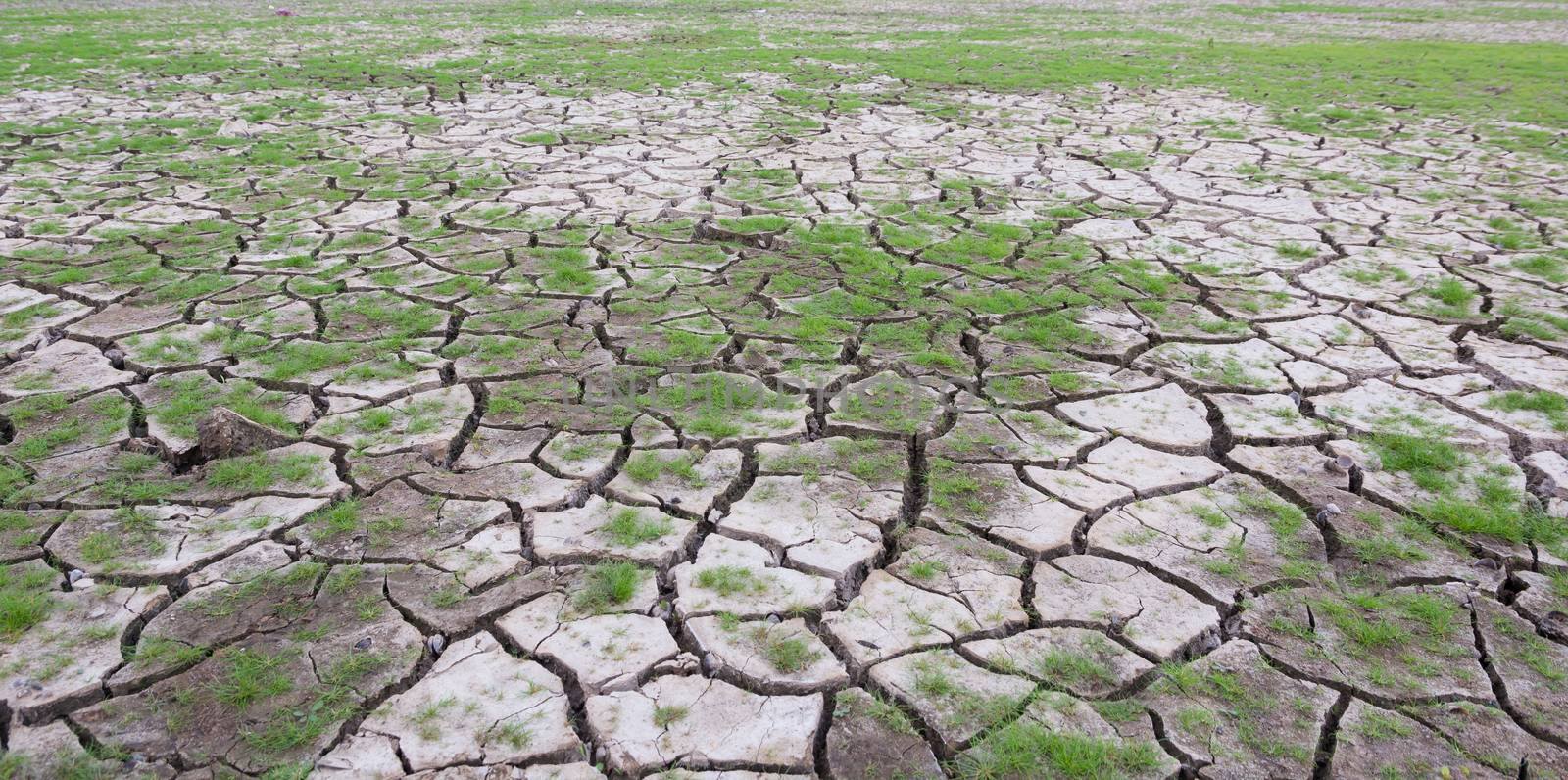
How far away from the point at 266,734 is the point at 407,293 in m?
2.51

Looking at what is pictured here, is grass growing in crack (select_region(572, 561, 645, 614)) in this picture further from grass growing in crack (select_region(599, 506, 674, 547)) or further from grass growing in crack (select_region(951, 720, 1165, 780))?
grass growing in crack (select_region(951, 720, 1165, 780))

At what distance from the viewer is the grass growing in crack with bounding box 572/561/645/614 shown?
2303mm

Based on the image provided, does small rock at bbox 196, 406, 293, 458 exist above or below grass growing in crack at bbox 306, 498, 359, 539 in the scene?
above

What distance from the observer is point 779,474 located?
2.85m

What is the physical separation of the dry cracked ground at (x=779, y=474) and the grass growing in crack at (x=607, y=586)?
0.02 metres

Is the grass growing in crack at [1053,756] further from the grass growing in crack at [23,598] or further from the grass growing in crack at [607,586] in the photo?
the grass growing in crack at [23,598]

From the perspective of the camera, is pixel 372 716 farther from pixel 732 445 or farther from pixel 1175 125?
pixel 1175 125

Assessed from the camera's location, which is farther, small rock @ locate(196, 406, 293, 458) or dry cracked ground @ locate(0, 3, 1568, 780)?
small rock @ locate(196, 406, 293, 458)

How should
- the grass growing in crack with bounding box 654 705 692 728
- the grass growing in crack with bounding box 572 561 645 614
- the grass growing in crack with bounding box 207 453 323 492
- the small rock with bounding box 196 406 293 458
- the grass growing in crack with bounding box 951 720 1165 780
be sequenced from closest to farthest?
the grass growing in crack with bounding box 951 720 1165 780, the grass growing in crack with bounding box 654 705 692 728, the grass growing in crack with bounding box 572 561 645 614, the grass growing in crack with bounding box 207 453 323 492, the small rock with bounding box 196 406 293 458

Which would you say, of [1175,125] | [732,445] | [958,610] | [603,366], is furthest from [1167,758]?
[1175,125]

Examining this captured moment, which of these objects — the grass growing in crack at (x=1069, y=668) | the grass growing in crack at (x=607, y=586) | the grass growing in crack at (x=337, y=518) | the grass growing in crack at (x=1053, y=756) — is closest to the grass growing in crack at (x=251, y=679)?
the grass growing in crack at (x=337, y=518)

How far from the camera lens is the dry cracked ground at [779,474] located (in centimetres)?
197

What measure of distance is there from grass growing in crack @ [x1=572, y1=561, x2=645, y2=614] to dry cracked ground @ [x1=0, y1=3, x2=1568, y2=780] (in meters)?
0.02

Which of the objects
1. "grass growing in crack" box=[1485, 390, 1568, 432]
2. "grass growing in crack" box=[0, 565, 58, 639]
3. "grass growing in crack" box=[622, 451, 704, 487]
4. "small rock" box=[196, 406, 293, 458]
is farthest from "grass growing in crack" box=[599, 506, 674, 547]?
"grass growing in crack" box=[1485, 390, 1568, 432]
